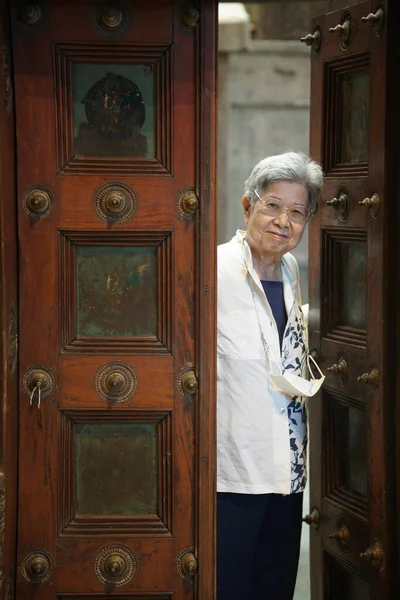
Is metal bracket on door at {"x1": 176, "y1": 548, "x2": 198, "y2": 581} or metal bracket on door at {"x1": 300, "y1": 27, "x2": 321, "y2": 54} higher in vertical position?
metal bracket on door at {"x1": 300, "y1": 27, "x2": 321, "y2": 54}

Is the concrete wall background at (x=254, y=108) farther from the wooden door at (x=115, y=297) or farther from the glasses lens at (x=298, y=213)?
the wooden door at (x=115, y=297)

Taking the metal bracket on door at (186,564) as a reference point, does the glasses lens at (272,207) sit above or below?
above

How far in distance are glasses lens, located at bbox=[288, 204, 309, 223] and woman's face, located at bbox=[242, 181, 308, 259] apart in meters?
0.01

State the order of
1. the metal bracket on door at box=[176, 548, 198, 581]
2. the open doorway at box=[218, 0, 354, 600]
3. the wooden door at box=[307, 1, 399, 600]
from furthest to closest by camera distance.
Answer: the open doorway at box=[218, 0, 354, 600], the wooden door at box=[307, 1, 399, 600], the metal bracket on door at box=[176, 548, 198, 581]

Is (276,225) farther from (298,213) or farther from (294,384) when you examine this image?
(294,384)

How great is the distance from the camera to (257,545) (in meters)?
3.27

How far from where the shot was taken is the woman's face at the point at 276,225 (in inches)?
126

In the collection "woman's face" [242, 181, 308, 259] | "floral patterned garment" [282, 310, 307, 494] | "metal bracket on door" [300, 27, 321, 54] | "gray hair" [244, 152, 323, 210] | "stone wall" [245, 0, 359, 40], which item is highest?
"stone wall" [245, 0, 359, 40]

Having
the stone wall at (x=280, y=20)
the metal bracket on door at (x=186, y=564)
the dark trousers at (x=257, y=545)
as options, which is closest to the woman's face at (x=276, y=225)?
the dark trousers at (x=257, y=545)

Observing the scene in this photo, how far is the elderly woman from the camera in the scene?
3148 mm

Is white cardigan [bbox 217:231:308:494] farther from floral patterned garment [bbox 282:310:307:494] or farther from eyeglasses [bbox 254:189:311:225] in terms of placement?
eyeglasses [bbox 254:189:311:225]

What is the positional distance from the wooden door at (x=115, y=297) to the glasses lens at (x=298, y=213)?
480 mm

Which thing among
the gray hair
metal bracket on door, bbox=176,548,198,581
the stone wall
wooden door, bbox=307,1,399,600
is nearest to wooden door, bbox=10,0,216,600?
metal bracket on door, bbox=176,548,198,581

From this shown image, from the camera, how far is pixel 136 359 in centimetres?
288
